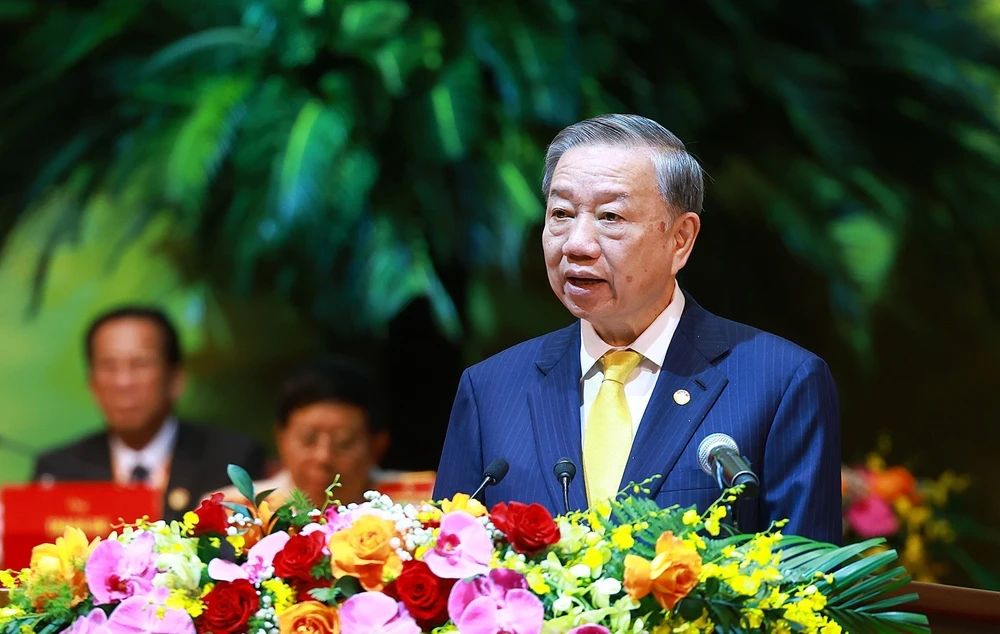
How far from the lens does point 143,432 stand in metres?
4.83

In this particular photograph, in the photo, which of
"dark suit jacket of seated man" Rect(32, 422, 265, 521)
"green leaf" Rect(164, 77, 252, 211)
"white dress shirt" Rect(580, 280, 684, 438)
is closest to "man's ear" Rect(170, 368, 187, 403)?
"dark suit jacket of seated man" Rect(32, 422, 265, 521)

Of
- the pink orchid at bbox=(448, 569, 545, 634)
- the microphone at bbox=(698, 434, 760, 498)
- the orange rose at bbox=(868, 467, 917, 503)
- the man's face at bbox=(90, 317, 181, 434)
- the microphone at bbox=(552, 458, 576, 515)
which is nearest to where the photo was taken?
the pink orchid at bbox=(448, 569, 545, 634)

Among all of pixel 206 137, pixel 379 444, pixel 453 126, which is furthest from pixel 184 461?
pixel 453 126

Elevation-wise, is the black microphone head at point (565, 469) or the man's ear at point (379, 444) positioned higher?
the black microphone head at point (565, 469)

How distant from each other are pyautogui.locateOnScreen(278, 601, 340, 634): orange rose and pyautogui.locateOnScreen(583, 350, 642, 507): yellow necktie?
0.52 meters

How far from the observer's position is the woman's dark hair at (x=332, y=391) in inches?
177

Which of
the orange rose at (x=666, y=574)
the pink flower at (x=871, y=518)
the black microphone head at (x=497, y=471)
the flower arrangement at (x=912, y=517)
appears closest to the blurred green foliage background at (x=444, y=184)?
the flower arrangement at (x=912, y=517)

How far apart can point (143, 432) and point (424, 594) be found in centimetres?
363

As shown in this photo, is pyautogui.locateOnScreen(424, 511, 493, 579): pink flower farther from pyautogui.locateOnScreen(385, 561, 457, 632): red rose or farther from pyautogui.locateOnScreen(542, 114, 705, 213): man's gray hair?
pyautogui.locateOnScreen(542, 114, 705, 213): man's gray hair

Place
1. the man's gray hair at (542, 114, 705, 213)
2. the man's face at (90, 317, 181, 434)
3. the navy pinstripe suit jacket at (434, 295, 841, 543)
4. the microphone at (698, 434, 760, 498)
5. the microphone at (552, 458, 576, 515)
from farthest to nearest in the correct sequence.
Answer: the man's face at (90, 317, 181, 434) → the man's gray hair at (542, 114, 705, 213) → the navy pinstripe suit jacket at (434, 295, 841, 543) → the microphone at (552, 458, 576, 515) → the microphone at (698, 434, 760, 498)

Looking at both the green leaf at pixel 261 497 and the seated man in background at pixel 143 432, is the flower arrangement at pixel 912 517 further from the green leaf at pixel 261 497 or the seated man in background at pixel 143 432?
the green leaf at pixel 261 497

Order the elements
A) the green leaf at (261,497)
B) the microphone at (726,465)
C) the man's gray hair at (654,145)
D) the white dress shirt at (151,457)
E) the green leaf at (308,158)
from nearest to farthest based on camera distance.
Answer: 1. the microphone at (726,465)
2. the green leaf at (261,497)
3. the man's gray hair at (654,145)
4. the green leaf at (308,158)
5. the white dress shirt at (151,457)

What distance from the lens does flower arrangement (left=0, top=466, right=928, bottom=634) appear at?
1.40m

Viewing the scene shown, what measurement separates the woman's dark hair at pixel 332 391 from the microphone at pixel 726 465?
9.64 ft
